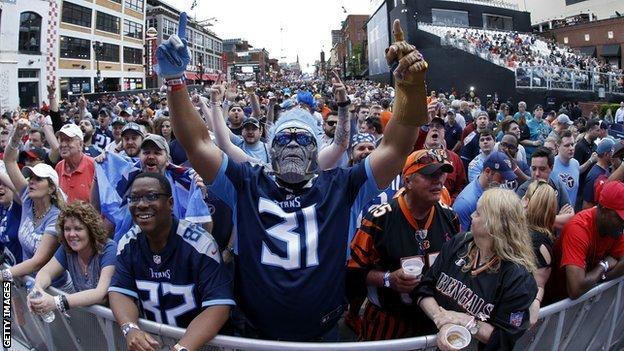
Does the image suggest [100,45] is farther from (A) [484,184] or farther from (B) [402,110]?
(B) [402,110]

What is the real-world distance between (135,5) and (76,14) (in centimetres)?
1192

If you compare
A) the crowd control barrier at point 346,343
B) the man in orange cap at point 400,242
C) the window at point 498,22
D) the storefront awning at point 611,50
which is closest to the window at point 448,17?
the window at point 498,22

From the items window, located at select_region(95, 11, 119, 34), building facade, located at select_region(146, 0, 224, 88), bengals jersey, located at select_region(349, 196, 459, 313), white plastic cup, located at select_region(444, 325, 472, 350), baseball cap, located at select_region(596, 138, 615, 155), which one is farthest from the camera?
building facade, located at select_region(146, 0, 224, 88)

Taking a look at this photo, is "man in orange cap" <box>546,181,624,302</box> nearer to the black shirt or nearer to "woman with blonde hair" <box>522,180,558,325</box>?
"woman with blonde hair" <box>522,180,558,325</box>

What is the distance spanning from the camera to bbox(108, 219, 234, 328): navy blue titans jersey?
8.17 feet

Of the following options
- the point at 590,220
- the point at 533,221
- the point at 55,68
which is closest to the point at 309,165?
the point at 533,221

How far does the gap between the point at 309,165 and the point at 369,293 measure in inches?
41.3

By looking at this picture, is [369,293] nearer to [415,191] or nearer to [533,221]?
[415,191]

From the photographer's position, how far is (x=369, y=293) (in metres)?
3.03

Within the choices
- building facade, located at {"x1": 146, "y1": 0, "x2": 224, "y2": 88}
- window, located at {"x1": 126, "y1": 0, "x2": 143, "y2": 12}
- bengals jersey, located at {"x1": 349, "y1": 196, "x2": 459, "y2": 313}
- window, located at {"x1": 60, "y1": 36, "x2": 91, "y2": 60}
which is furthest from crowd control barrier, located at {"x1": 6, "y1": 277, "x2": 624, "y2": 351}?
window, located at {"x1": 126, "y1": 0, "x2": 143, "y2": 12}

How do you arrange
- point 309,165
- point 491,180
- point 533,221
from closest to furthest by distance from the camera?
point 309,165, point 533,221, point 491,180

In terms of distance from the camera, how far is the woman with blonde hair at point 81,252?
315 centimetres

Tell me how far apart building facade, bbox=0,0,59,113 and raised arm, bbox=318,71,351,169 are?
28611mm

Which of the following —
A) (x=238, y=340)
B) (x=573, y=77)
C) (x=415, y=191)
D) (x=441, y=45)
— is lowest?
(x=238, y=340)
